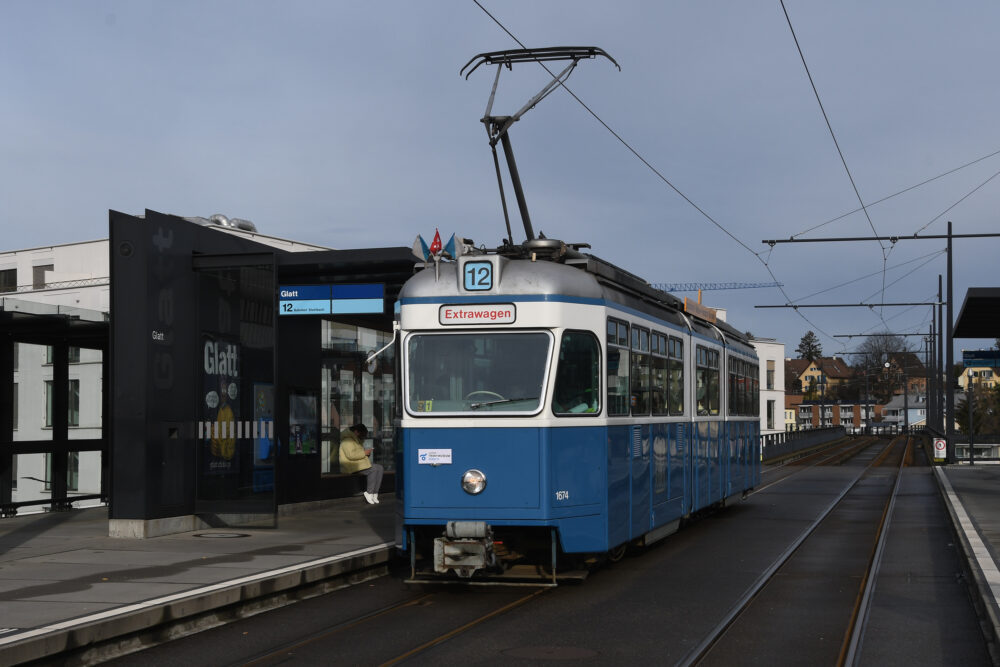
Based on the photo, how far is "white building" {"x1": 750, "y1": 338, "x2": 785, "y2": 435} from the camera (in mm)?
94688

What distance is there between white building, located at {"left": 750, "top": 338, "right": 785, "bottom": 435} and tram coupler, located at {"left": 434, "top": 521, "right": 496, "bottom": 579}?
279 feet

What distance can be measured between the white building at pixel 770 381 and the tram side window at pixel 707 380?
255ft

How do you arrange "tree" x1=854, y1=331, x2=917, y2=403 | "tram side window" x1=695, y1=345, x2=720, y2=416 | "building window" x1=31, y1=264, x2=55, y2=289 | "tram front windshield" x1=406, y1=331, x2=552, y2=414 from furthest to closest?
"tree" x1=854, y1=331, x2=917, y2=403 → "building window" x1=31, y1=264, x2=55, y2=289 → "tram side window" x1=695, y1=345, x2=720, y2=416 → "tram front windshield" x1=406, y1=331, x2=552, y2=414

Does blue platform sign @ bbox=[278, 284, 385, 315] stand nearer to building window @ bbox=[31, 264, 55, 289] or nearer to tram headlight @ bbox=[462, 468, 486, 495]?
tram headlight @ bbox=[462, 468, 486, 495]

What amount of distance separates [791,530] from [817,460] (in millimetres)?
33018

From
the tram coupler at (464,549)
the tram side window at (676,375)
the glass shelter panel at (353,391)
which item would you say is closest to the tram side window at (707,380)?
the tram side window at (676,375)

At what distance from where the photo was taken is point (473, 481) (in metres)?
10.5

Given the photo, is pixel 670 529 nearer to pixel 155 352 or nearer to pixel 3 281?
pixel 155 352

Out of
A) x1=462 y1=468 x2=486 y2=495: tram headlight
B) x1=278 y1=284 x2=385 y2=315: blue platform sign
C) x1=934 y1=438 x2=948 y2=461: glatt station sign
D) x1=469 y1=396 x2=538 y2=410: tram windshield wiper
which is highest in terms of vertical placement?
x1=278 y1=284 x2=385 y2=315: blue platform sign

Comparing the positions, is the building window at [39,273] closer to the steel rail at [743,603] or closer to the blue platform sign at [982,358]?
the blue platform sign at [982,358]

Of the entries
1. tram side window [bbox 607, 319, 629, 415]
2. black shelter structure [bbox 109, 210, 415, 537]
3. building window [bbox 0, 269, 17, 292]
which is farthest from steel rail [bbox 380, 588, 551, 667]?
building window [bbox 0, 269, 17, 292]

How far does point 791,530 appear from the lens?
17.1 m

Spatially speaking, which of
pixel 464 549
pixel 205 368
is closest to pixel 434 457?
pixel 464 549

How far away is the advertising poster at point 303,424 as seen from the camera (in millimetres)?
18359
